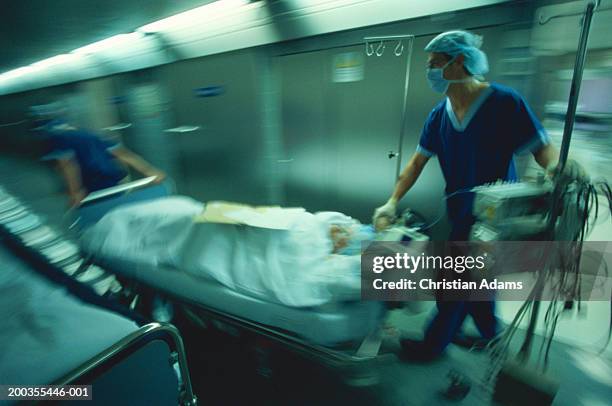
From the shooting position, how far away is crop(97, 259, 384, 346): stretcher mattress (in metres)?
1.35

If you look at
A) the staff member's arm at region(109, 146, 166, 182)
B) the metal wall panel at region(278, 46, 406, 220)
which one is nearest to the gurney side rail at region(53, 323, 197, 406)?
the staff member's arm at region(109, 146, 166, 182)

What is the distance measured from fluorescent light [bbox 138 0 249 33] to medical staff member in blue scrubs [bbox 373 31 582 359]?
1.87 metres

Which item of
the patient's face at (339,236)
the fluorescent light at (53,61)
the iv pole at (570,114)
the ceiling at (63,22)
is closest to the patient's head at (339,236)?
the patient's face at (339,236)

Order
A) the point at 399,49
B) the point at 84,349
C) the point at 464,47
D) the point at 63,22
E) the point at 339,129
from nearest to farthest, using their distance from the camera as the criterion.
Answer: the point at 84,349
the point at 464,47
the point at 63,22
the point at 399,49
the point at 339,129

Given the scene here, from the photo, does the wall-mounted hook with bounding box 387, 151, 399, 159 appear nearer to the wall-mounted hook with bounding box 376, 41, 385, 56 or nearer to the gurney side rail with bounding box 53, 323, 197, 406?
the wall-mounted hook with bounding box 376, 41, 385, 56

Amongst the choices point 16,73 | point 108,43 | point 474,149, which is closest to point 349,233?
point 474,149

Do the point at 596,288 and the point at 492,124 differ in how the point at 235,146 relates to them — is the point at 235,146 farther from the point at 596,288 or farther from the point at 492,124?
the point at 596,288

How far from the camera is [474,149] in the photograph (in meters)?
1.58

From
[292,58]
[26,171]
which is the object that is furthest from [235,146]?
[26,171]

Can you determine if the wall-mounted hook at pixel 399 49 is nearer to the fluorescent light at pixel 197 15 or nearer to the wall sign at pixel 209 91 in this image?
the fluorescent light at pixel 197 15

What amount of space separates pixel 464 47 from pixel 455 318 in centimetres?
137

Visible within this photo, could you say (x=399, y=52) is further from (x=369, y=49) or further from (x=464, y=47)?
(x=464, y=47)

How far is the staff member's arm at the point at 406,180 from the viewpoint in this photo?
183 cm

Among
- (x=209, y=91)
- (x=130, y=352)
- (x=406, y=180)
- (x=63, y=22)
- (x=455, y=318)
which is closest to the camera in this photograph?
(x=130, y=352)
